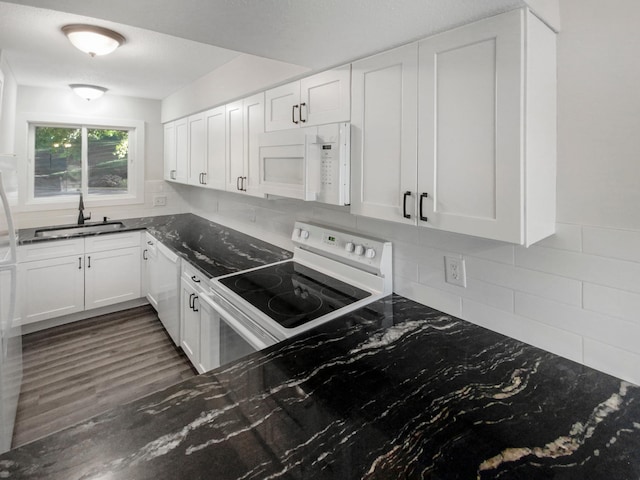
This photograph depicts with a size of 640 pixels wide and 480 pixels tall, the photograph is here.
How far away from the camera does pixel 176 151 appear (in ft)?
12.4

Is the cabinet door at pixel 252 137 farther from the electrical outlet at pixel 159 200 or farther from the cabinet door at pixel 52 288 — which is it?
the electrical outlet at pixel 159 200

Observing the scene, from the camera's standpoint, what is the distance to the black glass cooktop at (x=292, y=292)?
5.29 feet

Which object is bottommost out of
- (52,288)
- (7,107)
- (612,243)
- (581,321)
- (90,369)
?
(90,369)

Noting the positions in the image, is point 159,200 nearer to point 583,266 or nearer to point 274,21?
point 274,21

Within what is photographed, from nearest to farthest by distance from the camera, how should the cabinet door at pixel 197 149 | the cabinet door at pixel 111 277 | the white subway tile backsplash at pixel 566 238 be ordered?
the white subway tile backsplash at pixel 566 238, the cabinet door at pixel 197 149, the cabinet door at pixel 111 277

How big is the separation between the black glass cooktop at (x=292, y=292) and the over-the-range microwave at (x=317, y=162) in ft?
1.59

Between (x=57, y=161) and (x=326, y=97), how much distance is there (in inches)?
134

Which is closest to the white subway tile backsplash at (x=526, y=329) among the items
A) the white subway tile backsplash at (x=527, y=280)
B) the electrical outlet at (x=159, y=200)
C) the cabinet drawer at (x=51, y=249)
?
the white subway tile backsplash at (x=527, y=280)

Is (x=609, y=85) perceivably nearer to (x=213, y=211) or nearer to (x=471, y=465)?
(x=471, y=465)

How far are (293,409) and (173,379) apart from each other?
77.1 inches

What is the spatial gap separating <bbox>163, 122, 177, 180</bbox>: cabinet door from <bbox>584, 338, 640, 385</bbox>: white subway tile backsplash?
12.5ft

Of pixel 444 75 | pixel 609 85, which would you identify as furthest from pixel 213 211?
pixel 609 85

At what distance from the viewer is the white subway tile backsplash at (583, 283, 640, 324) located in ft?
3.53

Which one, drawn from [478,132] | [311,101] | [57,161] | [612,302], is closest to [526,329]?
[612,302]
